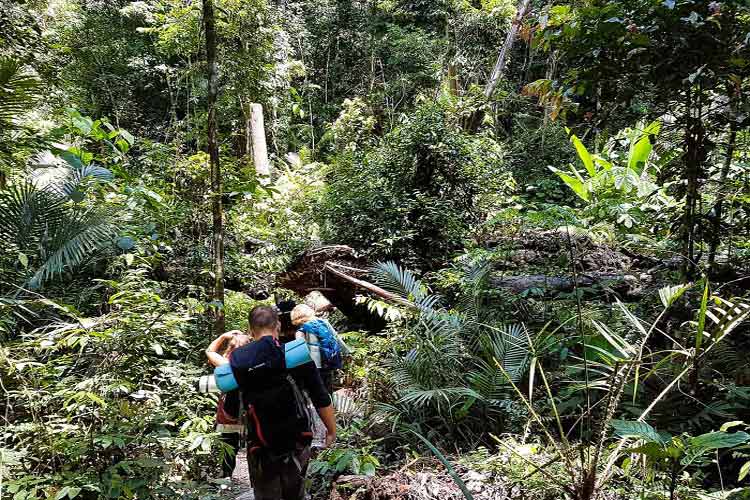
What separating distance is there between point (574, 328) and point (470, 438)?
146 cm

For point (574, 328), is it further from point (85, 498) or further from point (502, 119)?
point (502, 119)

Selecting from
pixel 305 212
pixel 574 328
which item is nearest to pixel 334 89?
pixel 305 212

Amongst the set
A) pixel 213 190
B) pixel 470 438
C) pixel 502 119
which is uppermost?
pixel 502 119

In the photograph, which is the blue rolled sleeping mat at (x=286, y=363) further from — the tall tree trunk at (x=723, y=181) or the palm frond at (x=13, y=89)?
the tall tree trunk at (x=723, y=181)

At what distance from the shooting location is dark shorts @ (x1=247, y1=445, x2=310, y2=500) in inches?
104

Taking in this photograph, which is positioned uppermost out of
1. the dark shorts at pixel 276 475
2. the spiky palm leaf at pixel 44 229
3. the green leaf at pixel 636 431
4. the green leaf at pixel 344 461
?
the spiky palm leaf at pixel 44 229

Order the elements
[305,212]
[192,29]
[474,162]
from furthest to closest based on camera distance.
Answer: [305,212]
[474,162]
[192,29]

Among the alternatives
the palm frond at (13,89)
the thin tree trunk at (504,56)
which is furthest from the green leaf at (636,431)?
the thin tree trunk at (504,56)

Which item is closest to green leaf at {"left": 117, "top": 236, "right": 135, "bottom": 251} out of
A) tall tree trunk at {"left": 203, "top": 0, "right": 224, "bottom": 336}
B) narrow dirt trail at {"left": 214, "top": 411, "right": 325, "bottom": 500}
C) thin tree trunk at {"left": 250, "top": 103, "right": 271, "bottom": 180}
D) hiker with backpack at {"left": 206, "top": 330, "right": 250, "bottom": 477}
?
tall tree trunk at {"left": 203, "top": 0, "right": 224, "bottom": 336}

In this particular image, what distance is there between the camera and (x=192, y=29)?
23.9ft

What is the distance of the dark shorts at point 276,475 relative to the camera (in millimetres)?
2629

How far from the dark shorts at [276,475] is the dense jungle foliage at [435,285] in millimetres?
349

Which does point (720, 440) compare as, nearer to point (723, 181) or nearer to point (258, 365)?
point (258, 365)

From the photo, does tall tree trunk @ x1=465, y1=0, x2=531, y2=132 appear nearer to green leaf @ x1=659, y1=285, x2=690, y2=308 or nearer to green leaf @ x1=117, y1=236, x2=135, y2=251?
green leaf @ x1=117, y1=236, x2=135, y2=251
